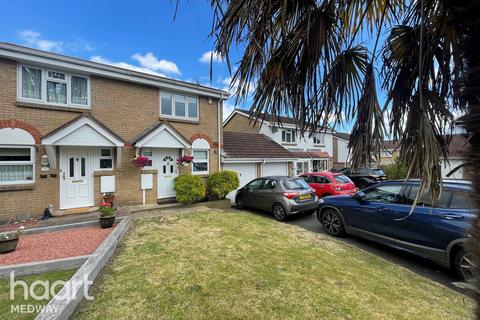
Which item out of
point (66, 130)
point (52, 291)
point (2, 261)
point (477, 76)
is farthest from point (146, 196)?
point (477, 76)

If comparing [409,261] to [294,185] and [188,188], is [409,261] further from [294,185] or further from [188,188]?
[188,188]

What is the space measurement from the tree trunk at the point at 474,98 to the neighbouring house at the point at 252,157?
1171 centimetres

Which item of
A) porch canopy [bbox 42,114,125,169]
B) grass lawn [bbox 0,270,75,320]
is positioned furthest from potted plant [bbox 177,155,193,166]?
grass lawn [bbox 0,270,75,320]

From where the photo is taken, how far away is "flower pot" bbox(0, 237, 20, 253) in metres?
4.71

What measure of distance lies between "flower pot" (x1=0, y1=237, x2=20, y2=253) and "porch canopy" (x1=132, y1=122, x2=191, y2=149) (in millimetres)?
5416

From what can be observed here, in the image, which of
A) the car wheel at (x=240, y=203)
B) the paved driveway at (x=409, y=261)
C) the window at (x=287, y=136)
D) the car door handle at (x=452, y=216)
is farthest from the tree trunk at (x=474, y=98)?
the window at (x=287, y=136)

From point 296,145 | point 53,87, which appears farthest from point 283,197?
point 296,145

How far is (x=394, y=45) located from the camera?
214 centimetres

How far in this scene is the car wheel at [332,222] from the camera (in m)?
6.34

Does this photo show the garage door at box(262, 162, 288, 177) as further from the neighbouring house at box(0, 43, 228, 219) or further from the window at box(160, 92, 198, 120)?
the window at box(160, 92, 198, 120)

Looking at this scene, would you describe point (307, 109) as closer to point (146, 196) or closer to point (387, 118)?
point (387, 118)

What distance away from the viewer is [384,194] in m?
5.43

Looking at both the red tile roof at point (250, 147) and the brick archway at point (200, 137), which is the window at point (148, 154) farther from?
the red tile roof at point (250, 147)

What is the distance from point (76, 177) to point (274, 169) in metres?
11.7
